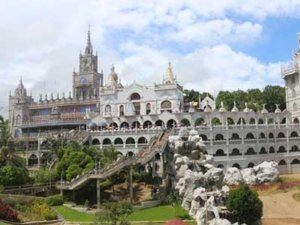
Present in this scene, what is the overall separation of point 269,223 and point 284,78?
152 ft

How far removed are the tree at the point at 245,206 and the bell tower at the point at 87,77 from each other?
7134 centimetres

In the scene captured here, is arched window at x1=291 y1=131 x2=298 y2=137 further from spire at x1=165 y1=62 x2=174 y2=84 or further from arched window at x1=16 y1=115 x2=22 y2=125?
arched window at x1=16 y1=115 x2=22 y2=125

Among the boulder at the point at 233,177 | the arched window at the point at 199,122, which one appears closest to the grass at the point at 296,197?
the boulder at the point at 233,177

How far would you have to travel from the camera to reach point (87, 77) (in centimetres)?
11981

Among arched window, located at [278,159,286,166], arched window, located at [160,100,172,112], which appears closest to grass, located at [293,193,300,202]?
arched window, located at [278,159,286,166]

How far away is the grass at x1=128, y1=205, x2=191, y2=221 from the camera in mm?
49719

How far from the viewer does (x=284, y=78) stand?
90938 mm

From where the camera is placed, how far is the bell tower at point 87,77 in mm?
117812

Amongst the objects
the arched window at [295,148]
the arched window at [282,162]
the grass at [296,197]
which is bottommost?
the grass at [296,197]

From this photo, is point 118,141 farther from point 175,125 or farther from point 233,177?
point 233,177

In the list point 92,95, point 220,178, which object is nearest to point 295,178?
point 220,178

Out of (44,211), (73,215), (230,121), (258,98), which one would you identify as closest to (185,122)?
(230,121)

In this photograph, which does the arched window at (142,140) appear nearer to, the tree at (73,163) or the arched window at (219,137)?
the arched window at (219,137)

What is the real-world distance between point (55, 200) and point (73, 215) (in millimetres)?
5371
